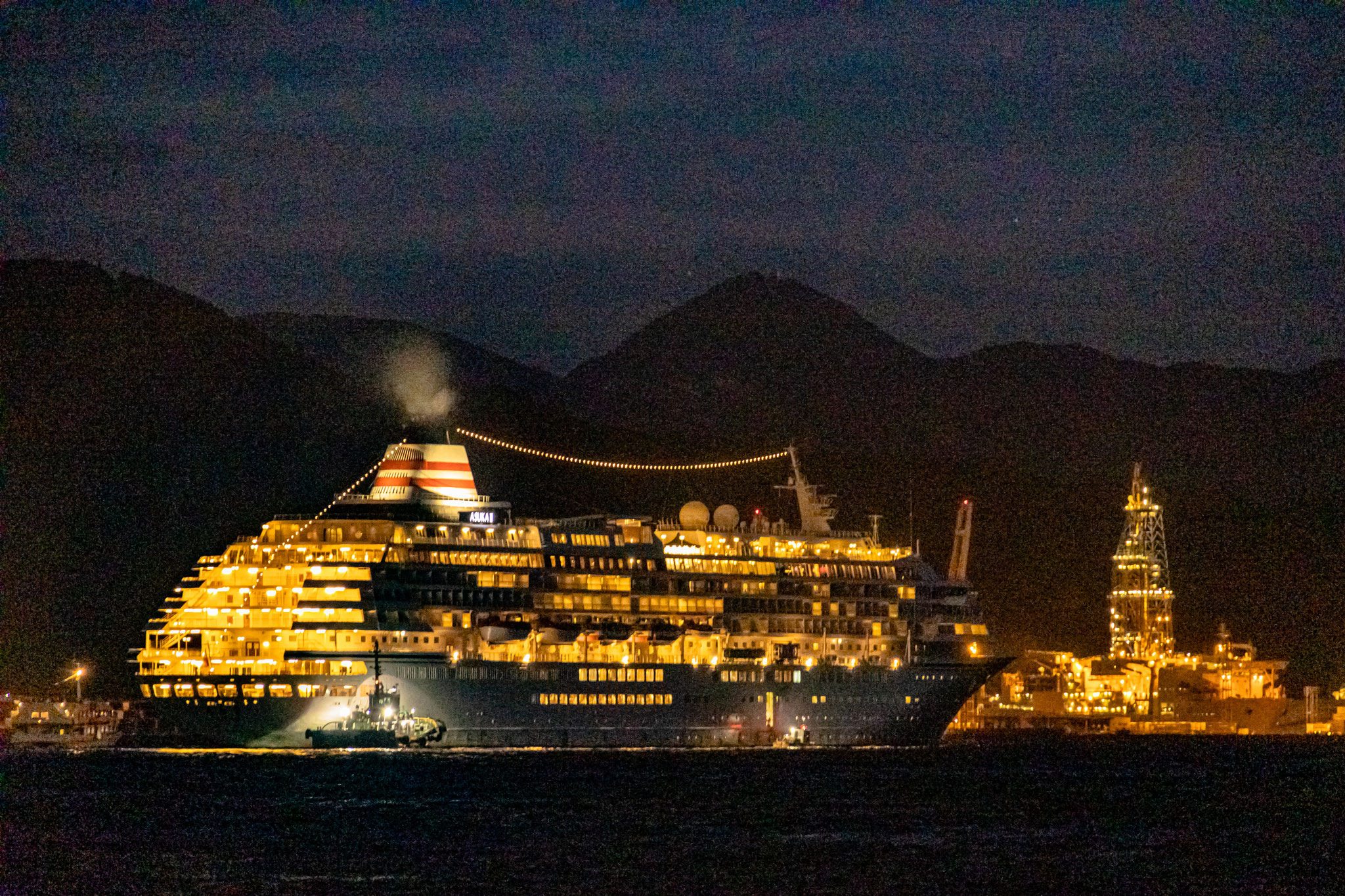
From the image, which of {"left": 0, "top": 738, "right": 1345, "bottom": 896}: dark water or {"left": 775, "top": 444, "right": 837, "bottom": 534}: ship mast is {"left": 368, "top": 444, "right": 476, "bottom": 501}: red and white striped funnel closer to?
{"left": 0, "top": 738, "right": 1345, "bottom": 896}: dark water

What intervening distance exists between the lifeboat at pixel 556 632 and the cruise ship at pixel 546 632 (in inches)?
4.2

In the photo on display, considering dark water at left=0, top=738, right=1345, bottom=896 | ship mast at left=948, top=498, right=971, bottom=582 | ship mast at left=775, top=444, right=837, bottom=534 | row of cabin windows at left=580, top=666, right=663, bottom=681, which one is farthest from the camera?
ship mast at left=948, top=498, right=971, bottom=582

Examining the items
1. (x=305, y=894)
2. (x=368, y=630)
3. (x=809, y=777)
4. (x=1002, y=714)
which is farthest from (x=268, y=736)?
(x=1002, y=714)

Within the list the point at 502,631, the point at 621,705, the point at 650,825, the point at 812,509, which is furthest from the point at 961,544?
the point at 650,825

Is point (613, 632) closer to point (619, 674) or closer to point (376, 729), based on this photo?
point (619, 674)

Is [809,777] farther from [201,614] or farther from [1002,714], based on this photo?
[1002,714]

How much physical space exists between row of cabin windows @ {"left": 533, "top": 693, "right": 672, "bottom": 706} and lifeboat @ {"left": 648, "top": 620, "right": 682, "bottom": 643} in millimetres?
2380

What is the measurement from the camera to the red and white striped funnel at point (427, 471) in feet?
317

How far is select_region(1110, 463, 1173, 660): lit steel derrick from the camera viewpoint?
165 meters

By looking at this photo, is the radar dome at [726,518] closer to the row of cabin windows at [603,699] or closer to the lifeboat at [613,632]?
the lifeboat at [613,632]

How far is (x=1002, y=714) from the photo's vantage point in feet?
557

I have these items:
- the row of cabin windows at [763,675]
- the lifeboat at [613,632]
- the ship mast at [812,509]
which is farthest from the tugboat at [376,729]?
the ship mast at [812,509]

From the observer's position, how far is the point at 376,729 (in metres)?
88.8

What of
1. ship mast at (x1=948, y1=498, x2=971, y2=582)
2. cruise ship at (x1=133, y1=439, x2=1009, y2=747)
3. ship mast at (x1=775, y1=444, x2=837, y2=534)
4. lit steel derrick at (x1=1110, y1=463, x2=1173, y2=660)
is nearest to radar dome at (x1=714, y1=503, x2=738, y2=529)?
cruise ship at (x1=133, y1=439, x2=1009, y2=747)
